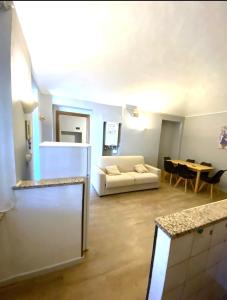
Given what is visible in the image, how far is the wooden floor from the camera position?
4.36ft

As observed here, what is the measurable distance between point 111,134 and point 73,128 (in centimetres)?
121

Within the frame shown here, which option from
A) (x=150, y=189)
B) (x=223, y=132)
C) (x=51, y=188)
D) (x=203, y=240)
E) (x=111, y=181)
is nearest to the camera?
(x=203, y=240)

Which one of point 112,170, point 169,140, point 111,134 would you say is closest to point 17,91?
point 112,170

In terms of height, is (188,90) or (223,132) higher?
(188,90)

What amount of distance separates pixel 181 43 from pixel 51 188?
7.76ft

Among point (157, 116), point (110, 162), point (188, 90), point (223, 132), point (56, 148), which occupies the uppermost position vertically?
point (188, 90)

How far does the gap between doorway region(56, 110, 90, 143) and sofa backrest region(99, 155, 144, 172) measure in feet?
2.92

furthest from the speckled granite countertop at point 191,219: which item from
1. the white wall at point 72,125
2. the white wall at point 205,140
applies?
the white wall at point 205,140

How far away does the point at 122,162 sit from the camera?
13.7 ft

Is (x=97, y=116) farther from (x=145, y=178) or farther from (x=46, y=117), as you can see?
(x=145, y=178)

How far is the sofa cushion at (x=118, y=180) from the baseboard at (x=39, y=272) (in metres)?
1.75

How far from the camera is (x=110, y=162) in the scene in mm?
4012

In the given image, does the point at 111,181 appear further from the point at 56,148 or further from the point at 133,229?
the point at 56,148

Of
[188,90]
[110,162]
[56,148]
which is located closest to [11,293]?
[56,148]
